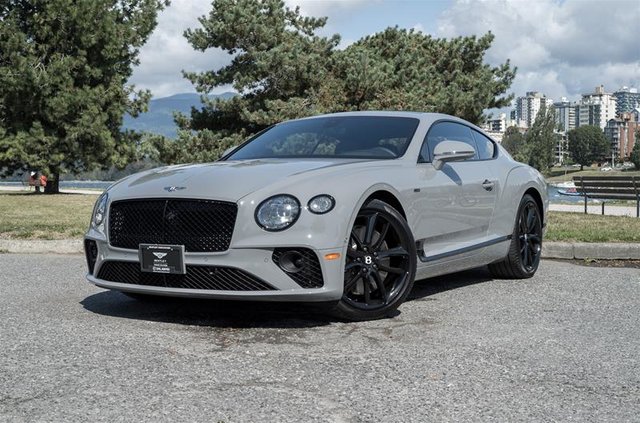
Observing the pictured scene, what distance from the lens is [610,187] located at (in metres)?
17.0

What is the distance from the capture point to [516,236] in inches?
279

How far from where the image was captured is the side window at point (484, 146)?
276 inches

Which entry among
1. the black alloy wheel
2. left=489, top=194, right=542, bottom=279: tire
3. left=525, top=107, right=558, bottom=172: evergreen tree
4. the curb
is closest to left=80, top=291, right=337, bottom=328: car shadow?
left=489, top=194, right=542, bottom=279: tire

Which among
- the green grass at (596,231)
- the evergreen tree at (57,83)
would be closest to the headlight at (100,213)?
the green grass at (596,231)

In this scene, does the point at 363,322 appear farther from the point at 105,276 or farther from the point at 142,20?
the point at 142,20

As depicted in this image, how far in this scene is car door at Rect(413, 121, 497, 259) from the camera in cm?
570

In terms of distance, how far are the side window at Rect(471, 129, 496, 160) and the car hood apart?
1824 millimetres

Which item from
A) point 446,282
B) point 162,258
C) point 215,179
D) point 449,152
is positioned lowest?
point 446,282

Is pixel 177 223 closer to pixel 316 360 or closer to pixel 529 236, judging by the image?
pixel 316 360

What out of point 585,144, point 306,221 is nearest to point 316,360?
point 306,221

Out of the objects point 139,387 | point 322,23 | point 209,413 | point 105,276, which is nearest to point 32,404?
point 139,387

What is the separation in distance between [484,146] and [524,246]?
0.98 metres

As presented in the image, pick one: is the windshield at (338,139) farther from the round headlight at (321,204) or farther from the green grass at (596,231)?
the green grass at (596,231)

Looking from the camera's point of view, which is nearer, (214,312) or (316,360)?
(316,360)
